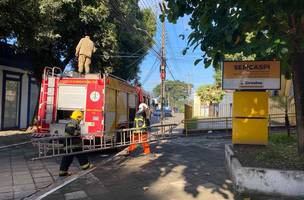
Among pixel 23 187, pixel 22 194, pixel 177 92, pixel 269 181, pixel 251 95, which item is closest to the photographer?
pixel 269 181

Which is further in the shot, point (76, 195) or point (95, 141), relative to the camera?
point (95, 141)

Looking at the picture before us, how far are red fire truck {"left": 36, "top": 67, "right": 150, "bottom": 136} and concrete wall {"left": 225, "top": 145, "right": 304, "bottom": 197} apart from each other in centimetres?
623

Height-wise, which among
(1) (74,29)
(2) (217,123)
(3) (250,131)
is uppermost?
(1) (74,29)

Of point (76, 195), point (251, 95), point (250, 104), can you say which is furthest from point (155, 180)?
point (251, 95)

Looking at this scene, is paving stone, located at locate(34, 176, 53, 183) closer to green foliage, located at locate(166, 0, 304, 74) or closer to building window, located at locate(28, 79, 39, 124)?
green foliage, located at locate(166, 0, 304, 74)

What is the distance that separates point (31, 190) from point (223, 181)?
12.9 ft

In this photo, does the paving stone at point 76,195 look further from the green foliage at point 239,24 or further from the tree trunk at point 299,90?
the tree trunk at point 299,90

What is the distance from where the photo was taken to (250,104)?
11883 millimetres

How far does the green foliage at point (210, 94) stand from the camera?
6095 centimetres

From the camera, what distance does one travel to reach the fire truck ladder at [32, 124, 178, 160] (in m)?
10.9

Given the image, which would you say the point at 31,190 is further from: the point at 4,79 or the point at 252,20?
the point at 4,79

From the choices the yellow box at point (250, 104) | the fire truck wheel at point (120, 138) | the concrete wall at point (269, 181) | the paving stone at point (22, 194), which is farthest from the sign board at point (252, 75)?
the paving stone at point (22, 194)

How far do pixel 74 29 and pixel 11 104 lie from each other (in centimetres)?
573

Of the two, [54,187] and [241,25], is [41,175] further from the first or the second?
[241,25]
